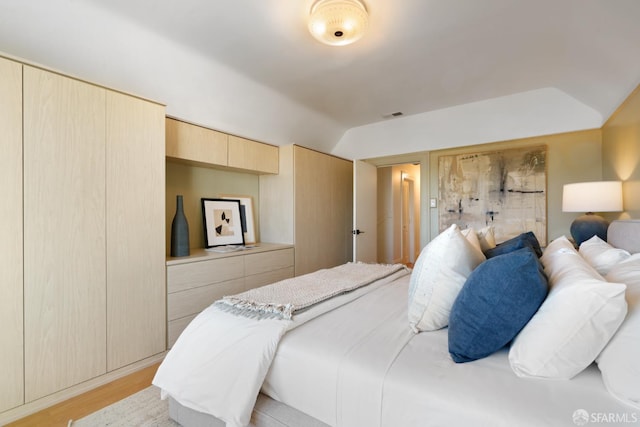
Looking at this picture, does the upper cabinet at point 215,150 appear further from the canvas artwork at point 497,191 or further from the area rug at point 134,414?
the canvas artwork at point 497,191

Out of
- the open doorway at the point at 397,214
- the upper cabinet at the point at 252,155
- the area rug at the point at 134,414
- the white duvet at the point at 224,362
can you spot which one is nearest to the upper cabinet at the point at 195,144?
the upper cabinet at the point at 252,155

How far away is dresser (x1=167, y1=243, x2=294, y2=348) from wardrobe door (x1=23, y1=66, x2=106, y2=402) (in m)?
0.50

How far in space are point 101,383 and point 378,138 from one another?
4.08m

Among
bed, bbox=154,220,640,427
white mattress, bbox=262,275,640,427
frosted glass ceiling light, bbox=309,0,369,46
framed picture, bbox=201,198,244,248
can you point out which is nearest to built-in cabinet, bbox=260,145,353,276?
framed picture, bbox=201,198,244,248

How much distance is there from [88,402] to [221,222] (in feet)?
6.15

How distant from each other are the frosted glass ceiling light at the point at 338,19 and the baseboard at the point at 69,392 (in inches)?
106

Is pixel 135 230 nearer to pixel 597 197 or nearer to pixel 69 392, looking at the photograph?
pixel 69 392

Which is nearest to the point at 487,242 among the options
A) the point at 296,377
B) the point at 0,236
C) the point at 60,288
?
the point at 296,377

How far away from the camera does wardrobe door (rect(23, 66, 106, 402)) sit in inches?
66.0

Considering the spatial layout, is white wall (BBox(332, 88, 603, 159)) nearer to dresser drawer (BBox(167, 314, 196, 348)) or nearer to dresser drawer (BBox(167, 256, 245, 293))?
dresser drawer (BBox(167, 256, 245, 293))

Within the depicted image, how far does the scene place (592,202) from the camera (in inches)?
92.7

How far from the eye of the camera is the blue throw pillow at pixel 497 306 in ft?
3.03

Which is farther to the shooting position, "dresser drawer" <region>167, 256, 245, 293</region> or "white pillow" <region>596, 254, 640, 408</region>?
"dresser drawer" <region>167, 256, 245, 293</region>

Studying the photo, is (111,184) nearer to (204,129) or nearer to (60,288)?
(60,288)
